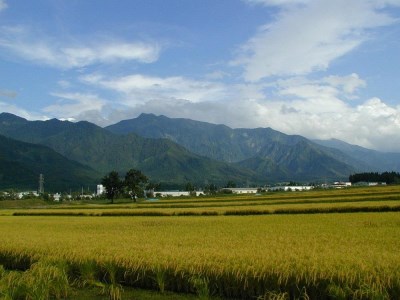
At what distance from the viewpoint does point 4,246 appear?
2158cm

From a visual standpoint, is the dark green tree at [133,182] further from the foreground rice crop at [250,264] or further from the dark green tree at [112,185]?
the foreground rice crop at [250,264]

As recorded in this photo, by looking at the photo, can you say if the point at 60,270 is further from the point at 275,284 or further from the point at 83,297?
the point at 275,284

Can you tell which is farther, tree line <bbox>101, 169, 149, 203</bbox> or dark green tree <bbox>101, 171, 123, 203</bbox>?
tree line <bbox>101, 169, 149, 203</bbox>

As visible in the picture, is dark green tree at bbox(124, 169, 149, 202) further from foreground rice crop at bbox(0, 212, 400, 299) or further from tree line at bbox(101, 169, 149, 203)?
foreground rice crop at bbox(0, 212, 400, 299)

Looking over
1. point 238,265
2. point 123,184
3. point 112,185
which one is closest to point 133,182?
point 123,184

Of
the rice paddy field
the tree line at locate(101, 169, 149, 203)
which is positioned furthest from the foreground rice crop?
the tree line at locate(101, 169, 149, 203)

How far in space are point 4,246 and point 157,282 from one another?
10303 millimetres

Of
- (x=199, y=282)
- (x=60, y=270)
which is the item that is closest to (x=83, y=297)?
(x=60, y=270)

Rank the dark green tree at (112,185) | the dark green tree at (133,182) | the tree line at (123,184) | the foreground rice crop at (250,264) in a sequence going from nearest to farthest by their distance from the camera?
the foreground rice crop at (250,264)
the dark green tree at (112,185)
the tree line at (123,184)
the dark green tree at (133,182)

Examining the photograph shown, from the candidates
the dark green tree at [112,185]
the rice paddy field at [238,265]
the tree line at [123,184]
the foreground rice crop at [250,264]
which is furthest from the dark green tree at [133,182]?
the foreground rice crop at [250,264]

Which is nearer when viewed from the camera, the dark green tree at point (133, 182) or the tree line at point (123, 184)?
the tree line at point (123, 184)

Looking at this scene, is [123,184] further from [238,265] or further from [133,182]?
[238,265]

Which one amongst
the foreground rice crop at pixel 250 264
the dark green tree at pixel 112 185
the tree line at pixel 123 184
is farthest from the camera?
the tree line at pixel 123 184

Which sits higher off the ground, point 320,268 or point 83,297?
point 320,268
